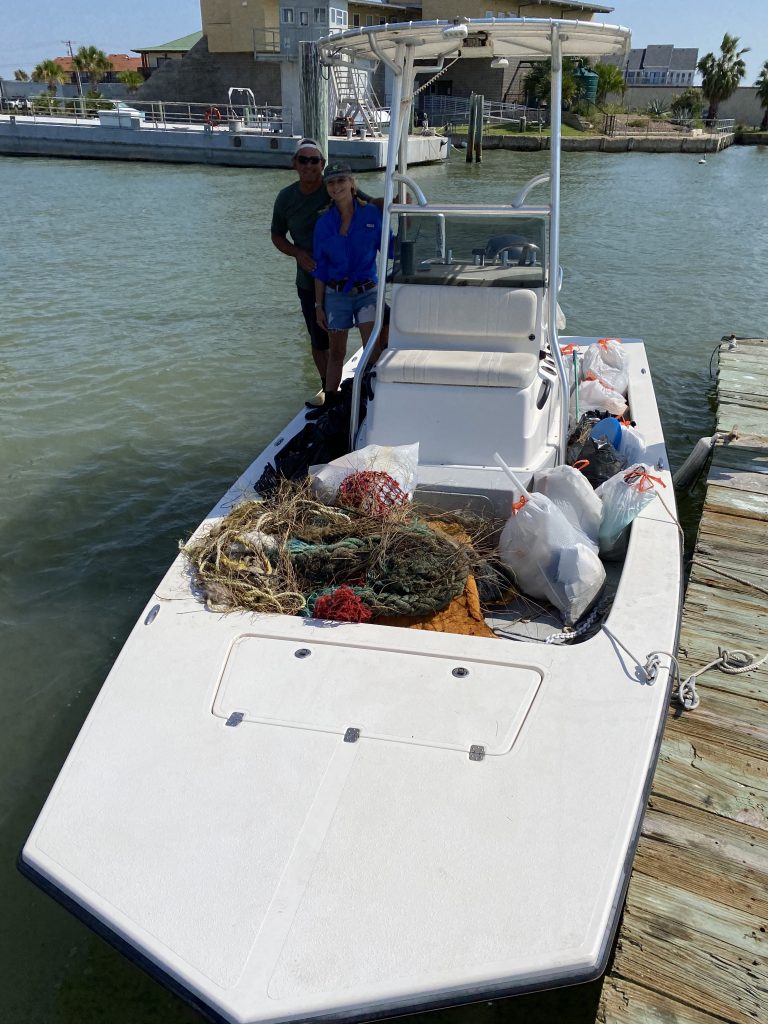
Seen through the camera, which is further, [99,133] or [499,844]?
[99,133]

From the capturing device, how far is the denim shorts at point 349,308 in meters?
5.20

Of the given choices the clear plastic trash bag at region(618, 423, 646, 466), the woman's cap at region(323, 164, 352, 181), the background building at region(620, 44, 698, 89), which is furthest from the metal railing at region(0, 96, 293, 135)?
the background building at region(620, 44, 698, 89)

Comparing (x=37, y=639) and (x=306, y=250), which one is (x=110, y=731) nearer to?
(x=37, y=639)

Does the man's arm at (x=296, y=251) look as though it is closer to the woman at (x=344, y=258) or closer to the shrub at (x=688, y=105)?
the woman at (x=344, y=258)

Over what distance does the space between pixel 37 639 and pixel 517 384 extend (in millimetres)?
3040

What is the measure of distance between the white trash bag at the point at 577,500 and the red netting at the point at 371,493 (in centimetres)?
74

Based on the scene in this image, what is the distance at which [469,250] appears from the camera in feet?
15.4

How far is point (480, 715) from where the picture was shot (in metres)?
2.63

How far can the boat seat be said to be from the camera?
4.21 meters

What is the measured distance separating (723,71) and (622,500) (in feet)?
201

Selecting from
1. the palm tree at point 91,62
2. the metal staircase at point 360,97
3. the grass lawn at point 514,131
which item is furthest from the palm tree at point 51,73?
the metal staircase at point 360,97

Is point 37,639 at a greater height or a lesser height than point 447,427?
lesser

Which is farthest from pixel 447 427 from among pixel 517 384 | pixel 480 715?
pixel 480 715

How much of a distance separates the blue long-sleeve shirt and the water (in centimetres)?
199
